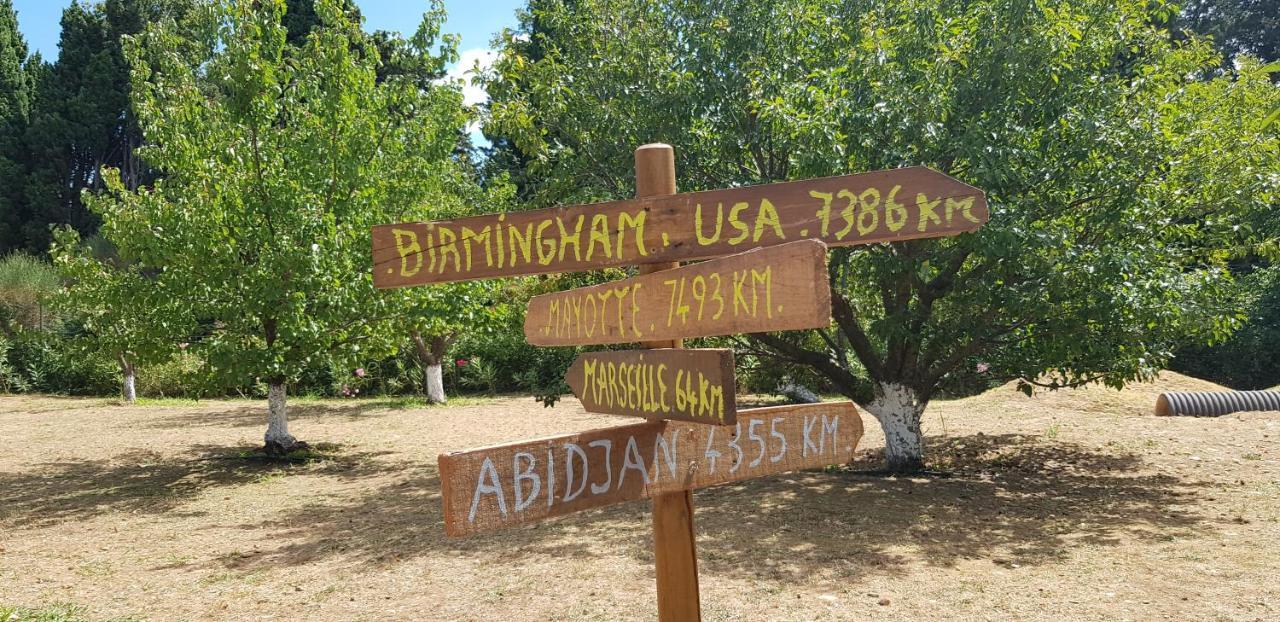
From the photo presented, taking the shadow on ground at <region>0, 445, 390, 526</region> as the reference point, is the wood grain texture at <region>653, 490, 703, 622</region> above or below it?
above

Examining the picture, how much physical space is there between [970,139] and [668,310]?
500cm

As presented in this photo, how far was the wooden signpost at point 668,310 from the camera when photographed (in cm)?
242

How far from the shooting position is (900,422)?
9086 millimetres

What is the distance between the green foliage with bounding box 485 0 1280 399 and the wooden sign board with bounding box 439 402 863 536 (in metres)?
3.93

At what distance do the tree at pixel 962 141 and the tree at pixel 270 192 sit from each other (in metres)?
2.53

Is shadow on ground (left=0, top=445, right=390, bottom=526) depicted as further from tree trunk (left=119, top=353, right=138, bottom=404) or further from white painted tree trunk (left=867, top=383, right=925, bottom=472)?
tree trunk (left=119, top=353, right=138, bottom=404)

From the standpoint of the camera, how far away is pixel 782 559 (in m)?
6.06

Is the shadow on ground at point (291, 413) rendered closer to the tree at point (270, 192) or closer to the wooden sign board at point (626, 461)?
the tree at point (270, 192)

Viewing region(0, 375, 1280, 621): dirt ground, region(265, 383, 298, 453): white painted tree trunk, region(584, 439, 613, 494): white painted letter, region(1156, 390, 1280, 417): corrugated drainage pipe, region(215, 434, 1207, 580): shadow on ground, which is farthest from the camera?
region(1156, 390, 1280, 417): corrugated drainage pipe

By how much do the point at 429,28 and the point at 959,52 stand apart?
692cm

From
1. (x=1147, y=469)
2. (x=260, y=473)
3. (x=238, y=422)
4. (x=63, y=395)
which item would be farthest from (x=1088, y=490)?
(x=63, y=395)

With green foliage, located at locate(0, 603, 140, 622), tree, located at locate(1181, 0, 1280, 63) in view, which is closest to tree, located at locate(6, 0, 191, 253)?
green foliage, located at locate(0, 603, 140, 622)

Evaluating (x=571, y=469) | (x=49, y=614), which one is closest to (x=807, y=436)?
(x=571, y=469)

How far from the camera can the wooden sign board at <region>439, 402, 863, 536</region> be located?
244 cm
